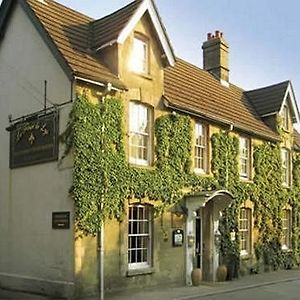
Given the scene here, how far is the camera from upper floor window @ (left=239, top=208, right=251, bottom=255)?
77.9 ft

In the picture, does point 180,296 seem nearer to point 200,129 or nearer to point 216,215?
point 216,215

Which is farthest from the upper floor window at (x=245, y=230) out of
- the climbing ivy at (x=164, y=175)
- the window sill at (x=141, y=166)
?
the window sill at (x=141, y=166)

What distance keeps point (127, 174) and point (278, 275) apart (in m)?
10.1

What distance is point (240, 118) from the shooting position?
24.5 metres

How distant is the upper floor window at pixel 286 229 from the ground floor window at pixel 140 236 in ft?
36.6

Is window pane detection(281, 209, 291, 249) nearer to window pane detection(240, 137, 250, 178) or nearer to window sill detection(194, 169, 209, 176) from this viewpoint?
window pane detection(240, 137, 250, 178)

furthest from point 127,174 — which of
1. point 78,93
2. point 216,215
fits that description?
point 216,215

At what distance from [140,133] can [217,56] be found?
39.2 ft

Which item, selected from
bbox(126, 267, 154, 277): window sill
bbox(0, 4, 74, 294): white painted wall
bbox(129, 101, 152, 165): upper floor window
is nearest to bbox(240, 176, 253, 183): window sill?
bbox(129, 101, 152, 165): upper floor window

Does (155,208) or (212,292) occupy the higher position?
(155,208)

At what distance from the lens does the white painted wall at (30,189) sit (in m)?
16.4

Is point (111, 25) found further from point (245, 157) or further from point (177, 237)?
point (245, 157)

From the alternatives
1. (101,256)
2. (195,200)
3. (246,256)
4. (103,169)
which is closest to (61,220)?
(101,256)

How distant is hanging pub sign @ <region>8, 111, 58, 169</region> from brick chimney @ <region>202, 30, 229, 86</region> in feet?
42.2
